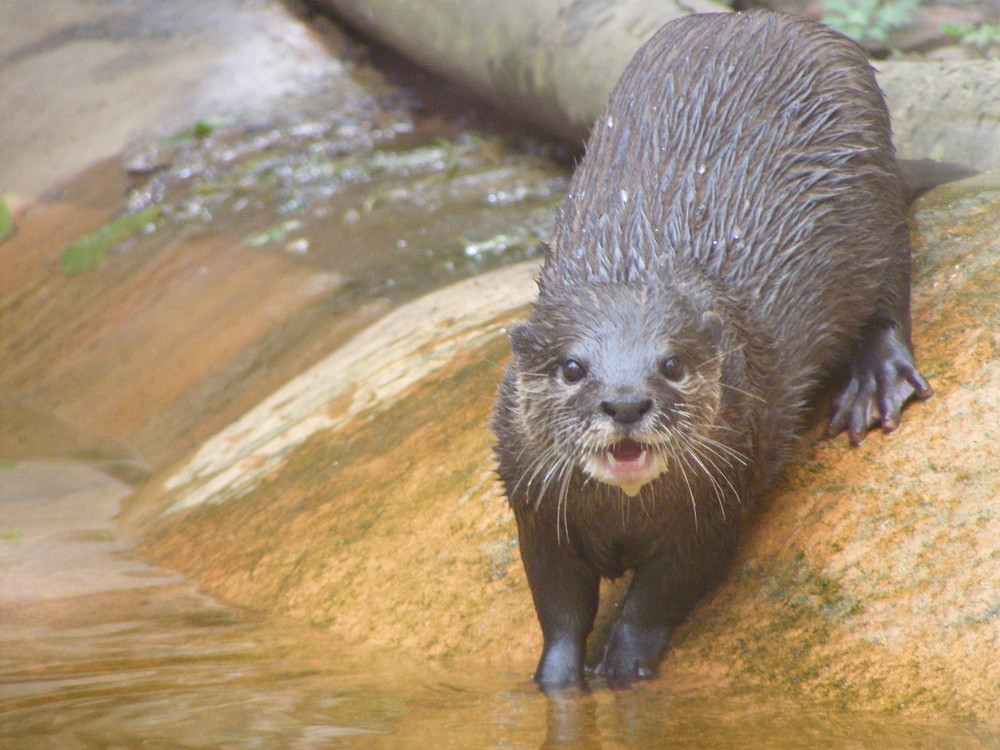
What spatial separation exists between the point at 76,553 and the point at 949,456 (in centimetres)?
251

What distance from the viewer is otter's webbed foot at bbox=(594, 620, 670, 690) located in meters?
2.63

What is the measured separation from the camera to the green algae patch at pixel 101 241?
20.6ft

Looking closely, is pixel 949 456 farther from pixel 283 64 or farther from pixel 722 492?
pixel 283 64

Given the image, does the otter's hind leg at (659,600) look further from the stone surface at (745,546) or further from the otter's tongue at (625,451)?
the otter's tongue at (625,451)

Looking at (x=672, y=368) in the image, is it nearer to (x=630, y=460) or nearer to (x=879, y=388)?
(x=630, y=460)

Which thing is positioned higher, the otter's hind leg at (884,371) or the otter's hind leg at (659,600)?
the otter's hind leg at (884,371)

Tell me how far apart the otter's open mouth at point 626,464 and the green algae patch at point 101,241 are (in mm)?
4439

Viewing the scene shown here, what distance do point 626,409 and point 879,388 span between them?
877 millimetres

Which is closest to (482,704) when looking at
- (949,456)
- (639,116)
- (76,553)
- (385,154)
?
(949,456)

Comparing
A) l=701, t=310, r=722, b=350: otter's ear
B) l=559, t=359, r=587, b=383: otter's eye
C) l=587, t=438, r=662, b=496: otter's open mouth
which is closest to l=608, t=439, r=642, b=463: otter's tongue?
l=587, t=438, r=662, b=496: otter's open mouth

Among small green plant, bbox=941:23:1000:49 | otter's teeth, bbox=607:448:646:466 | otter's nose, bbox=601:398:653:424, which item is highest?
otter's nose, bbox=601:398:653:424

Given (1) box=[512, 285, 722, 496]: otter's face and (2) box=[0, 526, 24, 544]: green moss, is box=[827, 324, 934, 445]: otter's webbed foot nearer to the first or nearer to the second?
(1) box=[512, 285, 722, 496]: otter's face

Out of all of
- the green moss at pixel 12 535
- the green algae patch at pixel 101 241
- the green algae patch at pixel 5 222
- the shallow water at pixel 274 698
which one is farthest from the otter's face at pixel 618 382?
the green algae patch at pixel 5 222

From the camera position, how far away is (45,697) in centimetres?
248
